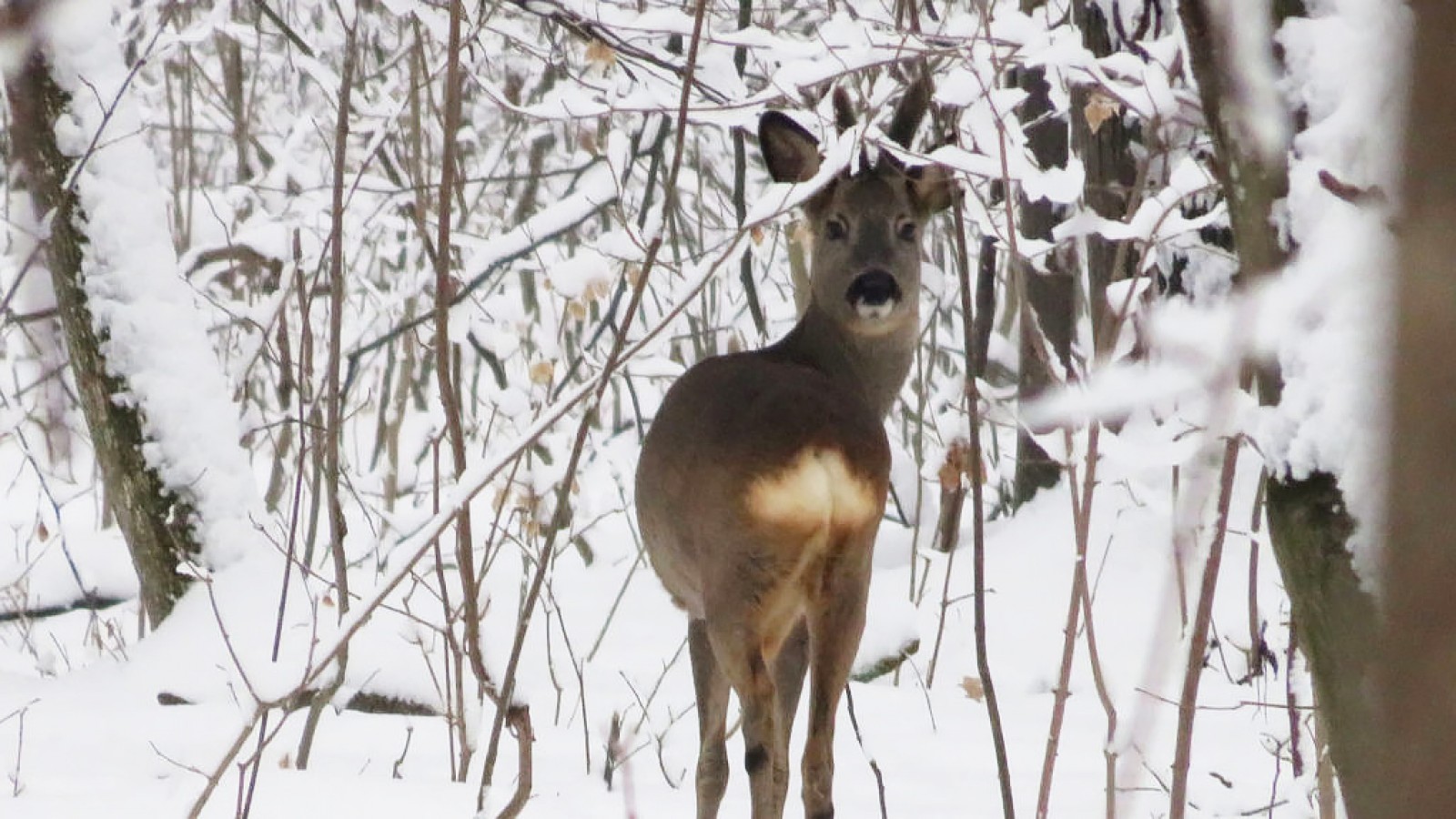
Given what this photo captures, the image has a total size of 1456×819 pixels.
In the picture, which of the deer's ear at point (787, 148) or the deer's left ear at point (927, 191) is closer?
the deer's ear at point (787, 148)

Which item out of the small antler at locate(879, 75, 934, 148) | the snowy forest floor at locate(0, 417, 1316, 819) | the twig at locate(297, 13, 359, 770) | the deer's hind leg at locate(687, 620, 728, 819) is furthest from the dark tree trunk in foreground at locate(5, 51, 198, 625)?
the small antler at locate(879, 75, 934, 148)

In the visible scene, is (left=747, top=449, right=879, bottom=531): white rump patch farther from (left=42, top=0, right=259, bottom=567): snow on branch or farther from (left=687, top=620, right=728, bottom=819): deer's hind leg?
(left=42, top=0, right=259, bottom=567): snow on branch

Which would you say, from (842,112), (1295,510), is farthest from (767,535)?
(1295,510)

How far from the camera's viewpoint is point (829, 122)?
4.18 meters

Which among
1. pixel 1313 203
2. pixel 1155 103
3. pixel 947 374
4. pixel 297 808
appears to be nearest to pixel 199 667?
pixel 297 808

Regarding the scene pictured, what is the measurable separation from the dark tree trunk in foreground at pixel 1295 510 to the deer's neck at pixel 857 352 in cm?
257

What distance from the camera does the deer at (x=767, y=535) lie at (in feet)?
12.0

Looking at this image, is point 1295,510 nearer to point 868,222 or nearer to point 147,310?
point 868,222

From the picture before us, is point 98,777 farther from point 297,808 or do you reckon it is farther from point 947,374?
point 947,374

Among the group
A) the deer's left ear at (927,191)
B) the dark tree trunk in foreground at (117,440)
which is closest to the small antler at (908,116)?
the deer's left ear at (927,191)

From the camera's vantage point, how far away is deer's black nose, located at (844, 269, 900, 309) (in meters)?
4.52

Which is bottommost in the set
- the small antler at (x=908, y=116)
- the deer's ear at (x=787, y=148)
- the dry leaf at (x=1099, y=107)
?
the dry leaf at (x=1099, y=107)

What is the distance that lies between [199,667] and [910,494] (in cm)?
365

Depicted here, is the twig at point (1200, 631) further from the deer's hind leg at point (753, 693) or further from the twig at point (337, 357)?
the twig at point (337, 357)
